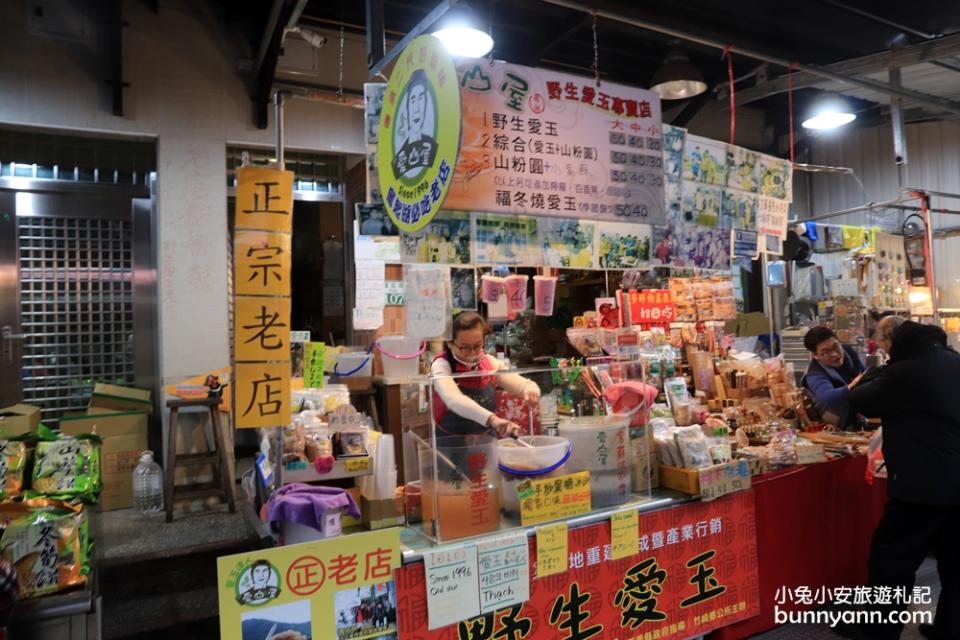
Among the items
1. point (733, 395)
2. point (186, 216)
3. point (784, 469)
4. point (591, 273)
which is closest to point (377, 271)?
point (186, 216)

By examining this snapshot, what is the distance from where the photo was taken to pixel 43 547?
2.40 metres

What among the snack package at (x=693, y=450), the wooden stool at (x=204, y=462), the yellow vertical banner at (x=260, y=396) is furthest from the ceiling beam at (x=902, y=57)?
the wooden stool at (x=204, y=462)

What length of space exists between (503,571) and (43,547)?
176 cm

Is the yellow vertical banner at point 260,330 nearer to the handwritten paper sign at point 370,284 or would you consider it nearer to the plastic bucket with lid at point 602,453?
the plastic bucket with lid at point 602,453

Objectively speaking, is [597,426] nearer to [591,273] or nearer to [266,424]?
[266,424]

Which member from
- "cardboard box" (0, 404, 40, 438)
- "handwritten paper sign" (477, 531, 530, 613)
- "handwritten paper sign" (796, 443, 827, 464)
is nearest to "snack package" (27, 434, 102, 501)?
"cardboard box" (0, 404, 40, 438)

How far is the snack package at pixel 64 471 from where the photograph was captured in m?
2.88

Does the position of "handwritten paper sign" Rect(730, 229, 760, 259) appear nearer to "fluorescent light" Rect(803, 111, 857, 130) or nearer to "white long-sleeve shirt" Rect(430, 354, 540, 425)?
"white long-sleeve shirt" Rect(430, 354, 540, 425)

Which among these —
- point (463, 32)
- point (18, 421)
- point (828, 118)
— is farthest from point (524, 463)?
point (828, 118)

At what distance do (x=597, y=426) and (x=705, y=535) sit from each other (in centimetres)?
87

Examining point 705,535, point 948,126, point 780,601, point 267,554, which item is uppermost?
point 948,126

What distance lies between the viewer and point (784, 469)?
142 inches

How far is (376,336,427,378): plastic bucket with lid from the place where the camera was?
5812 millimetres

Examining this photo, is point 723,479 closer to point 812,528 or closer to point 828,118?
point 812,528
